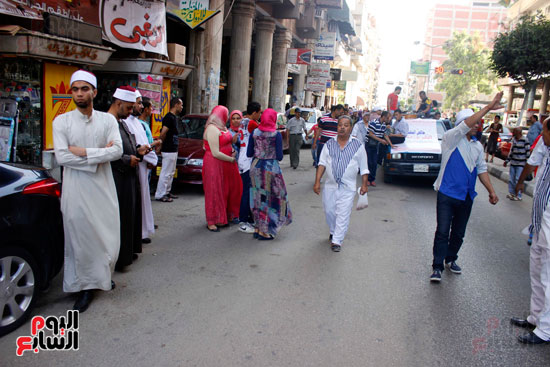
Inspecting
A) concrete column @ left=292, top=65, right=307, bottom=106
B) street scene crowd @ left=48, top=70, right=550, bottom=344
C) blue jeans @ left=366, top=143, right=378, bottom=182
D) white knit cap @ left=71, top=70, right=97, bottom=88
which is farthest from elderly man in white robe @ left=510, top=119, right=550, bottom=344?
concrete column @ left=292, top=65, right=307, bottom=106

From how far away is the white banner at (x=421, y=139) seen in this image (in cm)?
1155

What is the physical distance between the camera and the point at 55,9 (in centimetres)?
830

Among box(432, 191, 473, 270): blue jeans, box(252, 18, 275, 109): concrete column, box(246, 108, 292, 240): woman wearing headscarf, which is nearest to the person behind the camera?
box(432, 191, 473, 270): blue jeans

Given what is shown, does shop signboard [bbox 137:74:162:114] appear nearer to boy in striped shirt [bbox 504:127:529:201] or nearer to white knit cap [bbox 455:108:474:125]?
white knit cap [bbox 455:108:474:125]

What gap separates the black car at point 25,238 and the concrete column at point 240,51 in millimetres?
16075

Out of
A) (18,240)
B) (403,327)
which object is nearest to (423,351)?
(403,327)

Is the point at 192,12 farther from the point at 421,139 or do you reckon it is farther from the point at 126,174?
the point at 126,174

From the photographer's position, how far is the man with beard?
4594 mm

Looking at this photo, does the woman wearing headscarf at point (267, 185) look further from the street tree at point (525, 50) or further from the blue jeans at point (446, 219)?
the street tree at point (525, 50)

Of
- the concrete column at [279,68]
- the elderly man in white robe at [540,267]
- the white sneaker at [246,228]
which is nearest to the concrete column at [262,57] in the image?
the concrete column at [279,68]

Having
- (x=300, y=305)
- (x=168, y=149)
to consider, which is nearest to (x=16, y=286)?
(x=300, y=305)

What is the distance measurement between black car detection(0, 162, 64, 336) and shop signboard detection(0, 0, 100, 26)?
4491 mm

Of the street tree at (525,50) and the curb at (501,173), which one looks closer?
the curb at (501,173)

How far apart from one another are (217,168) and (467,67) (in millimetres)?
67784
